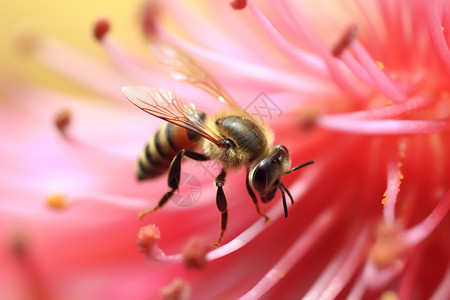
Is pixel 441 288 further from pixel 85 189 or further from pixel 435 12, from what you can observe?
pixel 85 189

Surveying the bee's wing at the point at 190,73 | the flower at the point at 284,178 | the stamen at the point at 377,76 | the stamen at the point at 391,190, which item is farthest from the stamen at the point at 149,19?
the stamen at the point at 391,190

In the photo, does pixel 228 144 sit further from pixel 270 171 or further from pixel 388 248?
pixel 388 248

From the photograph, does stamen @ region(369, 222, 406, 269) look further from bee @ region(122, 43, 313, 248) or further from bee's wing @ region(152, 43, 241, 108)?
Result: bee's wing @ region(152, 43, 241, 108)

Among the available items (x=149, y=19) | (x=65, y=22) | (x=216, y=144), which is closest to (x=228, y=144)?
(x=216, y=144)

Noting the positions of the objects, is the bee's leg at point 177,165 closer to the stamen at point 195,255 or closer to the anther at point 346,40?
the stamen at point 195,255

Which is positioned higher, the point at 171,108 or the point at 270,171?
the point at 171,108
